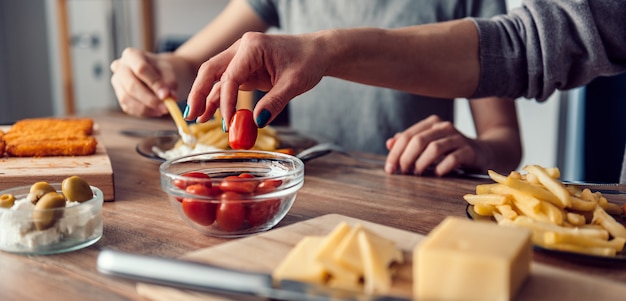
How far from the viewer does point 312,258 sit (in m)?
0.82

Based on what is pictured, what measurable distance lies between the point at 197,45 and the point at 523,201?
1.62m

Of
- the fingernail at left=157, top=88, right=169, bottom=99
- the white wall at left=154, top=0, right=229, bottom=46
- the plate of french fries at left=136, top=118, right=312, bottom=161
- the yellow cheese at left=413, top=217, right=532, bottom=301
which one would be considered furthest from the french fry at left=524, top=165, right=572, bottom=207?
the white wall at left=154, top=0, right=229, bottom=46

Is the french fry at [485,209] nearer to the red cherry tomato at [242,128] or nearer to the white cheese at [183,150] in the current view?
the red cherry tomato at [242,128]

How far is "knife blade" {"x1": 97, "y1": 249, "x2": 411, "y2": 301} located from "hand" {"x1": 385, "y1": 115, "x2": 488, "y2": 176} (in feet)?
2.61

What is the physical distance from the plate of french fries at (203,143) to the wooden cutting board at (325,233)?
54 cm

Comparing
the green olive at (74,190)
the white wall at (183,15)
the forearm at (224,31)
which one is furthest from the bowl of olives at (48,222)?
the white wall at (183,15)

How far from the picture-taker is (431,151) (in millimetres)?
1501

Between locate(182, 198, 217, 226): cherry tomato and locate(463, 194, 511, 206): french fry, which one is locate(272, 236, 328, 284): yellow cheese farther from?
locate(463, 194, 511, 206): french fry

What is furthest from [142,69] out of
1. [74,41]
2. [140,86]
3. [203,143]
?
[74,41]

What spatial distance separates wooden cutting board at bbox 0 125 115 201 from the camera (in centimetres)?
126

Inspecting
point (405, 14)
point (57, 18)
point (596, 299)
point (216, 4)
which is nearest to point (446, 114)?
point (405, 14)

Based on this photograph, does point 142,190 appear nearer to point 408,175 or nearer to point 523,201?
point 408,175

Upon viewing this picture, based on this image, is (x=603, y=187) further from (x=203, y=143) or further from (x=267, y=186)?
(x=203, y=143)

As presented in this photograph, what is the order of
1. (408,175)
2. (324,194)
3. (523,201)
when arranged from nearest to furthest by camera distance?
(523,201)
(324,194)
(408,175)
